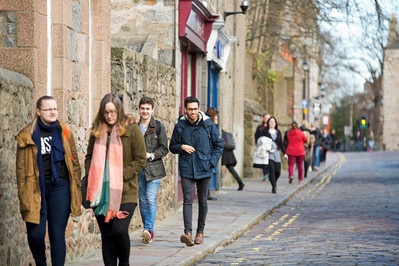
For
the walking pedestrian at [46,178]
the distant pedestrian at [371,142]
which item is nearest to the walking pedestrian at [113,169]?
the walking pedestrian at [46,178]

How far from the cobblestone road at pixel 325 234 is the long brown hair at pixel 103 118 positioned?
10.5 ft

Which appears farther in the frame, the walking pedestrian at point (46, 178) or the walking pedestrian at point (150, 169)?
the walking pedestrian at point (150, 169)

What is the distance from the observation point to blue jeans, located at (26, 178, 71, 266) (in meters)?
8.73

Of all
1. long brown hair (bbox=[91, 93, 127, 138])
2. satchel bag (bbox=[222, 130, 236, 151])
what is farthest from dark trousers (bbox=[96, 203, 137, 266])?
satchel bag (bbox=[222, 130, 236, 151])

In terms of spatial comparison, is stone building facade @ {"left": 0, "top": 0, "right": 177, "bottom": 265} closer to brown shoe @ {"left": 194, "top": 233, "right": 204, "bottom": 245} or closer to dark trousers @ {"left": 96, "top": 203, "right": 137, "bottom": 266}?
dark trousers @ {"left": 96, "top": 203, "right": 137, "bottom": 266}

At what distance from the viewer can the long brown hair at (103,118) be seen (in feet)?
29.4

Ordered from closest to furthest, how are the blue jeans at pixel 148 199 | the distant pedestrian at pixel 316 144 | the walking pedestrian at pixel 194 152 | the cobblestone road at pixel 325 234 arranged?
1. the cobblestone road at pixel 325 234
2. the blue jeans at pixel 148 199
3. the walking pedestrian at pixel 194 152
4. the distant pedestrian at pixel 316 144

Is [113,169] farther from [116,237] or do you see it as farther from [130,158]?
[116,237]

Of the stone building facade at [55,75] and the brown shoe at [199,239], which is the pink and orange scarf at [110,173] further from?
the brown shoe at [199,239]

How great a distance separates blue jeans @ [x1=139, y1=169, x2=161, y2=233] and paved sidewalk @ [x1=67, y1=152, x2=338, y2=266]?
0.30 m

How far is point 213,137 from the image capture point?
13.4 meters

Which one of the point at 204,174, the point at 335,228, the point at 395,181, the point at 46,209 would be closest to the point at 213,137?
the point at 204,174

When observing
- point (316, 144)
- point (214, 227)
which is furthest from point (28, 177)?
point (316, 144)

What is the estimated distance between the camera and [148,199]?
13141 mm
